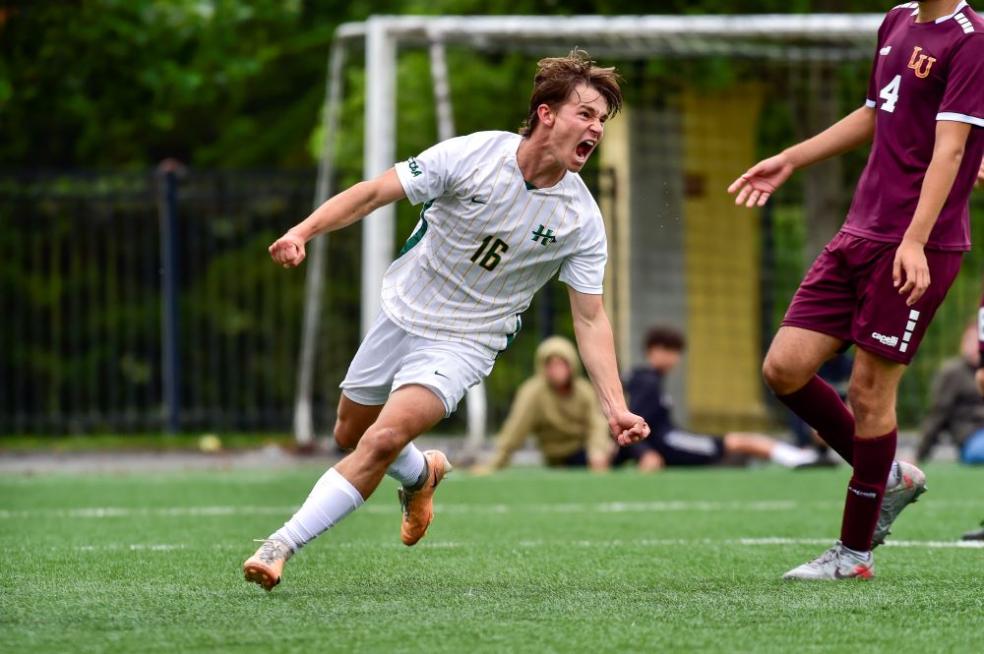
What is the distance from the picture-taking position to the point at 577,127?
19.2 feet

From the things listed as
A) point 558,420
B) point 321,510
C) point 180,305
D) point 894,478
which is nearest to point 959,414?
point 558,420

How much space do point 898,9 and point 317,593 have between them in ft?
9.38

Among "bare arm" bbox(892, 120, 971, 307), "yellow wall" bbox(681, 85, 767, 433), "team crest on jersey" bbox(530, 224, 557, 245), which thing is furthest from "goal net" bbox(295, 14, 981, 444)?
"bare arm" bbox(892, 120, 971, 307)

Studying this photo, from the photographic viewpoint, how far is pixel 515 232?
234 inches

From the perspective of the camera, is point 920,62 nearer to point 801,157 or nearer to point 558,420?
point 801,157

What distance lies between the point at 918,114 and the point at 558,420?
827 cm

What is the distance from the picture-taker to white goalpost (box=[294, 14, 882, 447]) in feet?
46.9

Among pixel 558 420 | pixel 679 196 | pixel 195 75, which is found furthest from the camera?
pixel 679 196

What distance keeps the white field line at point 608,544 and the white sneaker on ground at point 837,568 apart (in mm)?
1215

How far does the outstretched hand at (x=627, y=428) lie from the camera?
18.1ft

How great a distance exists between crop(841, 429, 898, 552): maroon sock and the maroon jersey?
0.73 meters

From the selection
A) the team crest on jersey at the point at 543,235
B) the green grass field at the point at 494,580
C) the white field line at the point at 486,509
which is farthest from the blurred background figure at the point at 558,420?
the team crest on jersey at the point at 543,235

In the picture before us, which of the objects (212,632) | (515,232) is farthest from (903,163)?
(212,632)

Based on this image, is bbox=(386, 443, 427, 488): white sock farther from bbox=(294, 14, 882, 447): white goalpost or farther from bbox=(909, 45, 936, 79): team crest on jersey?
bbox=(294, 14, 882, 447): white goalpost
